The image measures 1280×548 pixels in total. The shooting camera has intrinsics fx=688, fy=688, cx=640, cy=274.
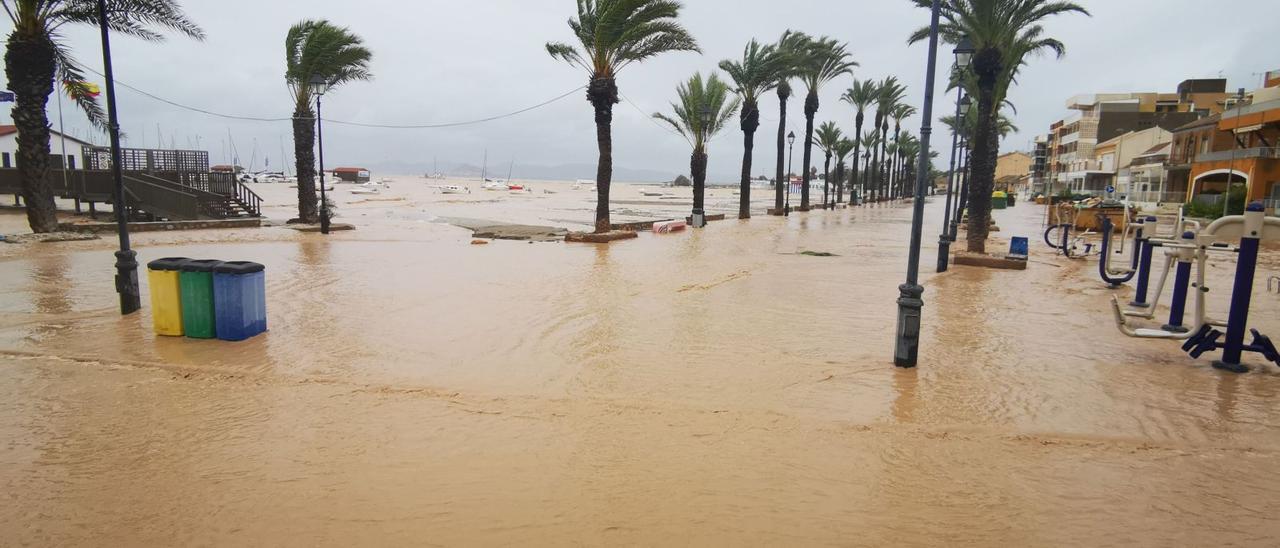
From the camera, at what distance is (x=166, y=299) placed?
752 centimetres

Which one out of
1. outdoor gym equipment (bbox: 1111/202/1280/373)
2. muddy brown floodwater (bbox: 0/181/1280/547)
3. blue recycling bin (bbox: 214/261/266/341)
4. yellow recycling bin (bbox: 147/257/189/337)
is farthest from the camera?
yellow recycling bin (bbox: 147/257/189/337)

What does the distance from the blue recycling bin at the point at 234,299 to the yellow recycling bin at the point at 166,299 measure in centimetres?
48

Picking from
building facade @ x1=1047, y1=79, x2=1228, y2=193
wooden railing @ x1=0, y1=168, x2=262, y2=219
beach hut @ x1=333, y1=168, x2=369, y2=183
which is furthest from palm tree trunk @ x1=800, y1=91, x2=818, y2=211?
beach hut @ x1=333, y1=168, x2=369, y2=183

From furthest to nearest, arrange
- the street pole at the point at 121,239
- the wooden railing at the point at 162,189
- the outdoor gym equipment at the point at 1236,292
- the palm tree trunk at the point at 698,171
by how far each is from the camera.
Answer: the palm tree trunk at the point at 698,171, the wooden railing at the point at 162,189, the street pole at the point at 121,239, the outdoor gym equipment at the point at 1236,292

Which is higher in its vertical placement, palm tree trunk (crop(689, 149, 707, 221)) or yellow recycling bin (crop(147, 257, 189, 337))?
palm tree trunk (crop(689, 149, 707, 221))

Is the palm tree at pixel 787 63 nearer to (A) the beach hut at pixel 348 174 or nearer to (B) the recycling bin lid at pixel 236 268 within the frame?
(B) the recycling bin lid at pixel 236 268

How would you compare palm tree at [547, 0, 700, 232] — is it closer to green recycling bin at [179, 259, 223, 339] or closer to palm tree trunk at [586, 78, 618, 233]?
palm tree trunk at [586, 78, 618, 233]

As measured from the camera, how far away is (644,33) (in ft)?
70.7

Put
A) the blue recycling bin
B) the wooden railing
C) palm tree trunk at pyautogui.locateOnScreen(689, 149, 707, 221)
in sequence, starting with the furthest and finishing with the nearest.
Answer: palm tree trunk at pyautogui.locateOnScreen(689, 149, 707, 221) → the wooden railing → the blue recycling bin

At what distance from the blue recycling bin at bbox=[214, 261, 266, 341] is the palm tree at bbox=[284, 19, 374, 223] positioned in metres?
18.7

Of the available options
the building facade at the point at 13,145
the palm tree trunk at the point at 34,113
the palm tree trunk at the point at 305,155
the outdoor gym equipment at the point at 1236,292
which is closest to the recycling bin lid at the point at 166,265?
the outdoor gym equipment at the point at 1236,292

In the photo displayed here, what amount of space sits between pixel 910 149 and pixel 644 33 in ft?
235

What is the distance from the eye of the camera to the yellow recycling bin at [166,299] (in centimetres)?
751

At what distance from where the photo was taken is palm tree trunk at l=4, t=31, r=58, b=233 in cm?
1703
